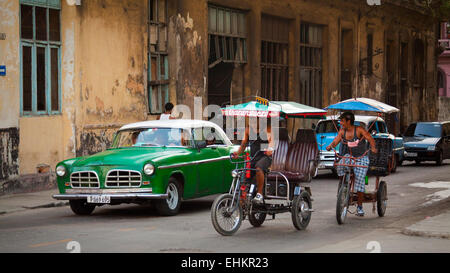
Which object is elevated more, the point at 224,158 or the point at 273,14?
the point at 273,14

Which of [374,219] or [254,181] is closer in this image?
[254,181]

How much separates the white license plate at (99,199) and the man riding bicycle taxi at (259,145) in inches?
98.3

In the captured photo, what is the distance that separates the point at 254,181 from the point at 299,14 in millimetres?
20145

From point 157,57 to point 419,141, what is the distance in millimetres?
10577

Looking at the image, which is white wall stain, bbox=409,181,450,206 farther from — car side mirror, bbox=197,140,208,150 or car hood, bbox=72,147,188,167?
car hood, bbox=72,147,188,167

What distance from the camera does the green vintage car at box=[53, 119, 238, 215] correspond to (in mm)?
13109

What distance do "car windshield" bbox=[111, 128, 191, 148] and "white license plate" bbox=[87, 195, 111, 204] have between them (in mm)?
1718

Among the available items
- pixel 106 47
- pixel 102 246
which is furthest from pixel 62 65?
pixel 102 246

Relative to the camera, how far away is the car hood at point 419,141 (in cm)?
2844

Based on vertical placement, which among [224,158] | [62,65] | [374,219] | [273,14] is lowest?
[374,219]

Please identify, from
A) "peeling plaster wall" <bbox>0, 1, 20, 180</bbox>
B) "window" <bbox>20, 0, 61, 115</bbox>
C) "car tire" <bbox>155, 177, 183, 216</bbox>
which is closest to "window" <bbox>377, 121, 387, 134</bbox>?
"window" <bbox>20, 0, 61, 115</bbox>

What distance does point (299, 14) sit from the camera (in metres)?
30.8
